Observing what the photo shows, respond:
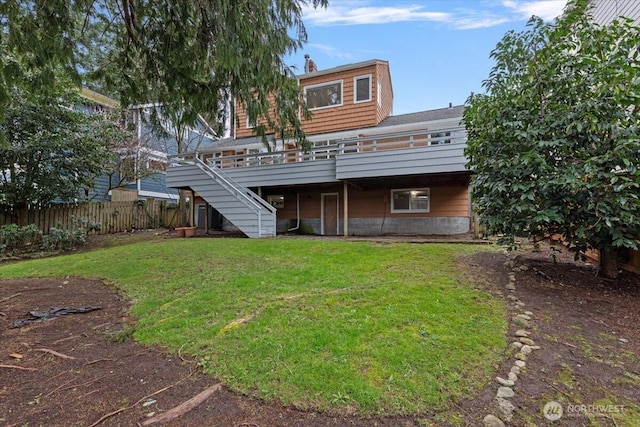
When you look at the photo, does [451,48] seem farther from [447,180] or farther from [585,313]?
[585,313]

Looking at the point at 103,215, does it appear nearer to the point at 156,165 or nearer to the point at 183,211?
the point at 183,211

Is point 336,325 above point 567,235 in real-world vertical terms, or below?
below

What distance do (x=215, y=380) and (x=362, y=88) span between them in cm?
1374

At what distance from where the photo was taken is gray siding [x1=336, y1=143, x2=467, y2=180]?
972 centimetres

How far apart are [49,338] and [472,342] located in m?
4.85

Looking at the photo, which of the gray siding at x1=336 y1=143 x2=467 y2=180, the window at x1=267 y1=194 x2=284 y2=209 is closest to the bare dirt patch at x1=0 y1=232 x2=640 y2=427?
the gray siding at x1=336 y1=143 x2=467 y2=180

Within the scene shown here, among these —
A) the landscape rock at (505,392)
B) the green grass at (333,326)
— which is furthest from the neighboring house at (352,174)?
the landscape rock at (505,392)

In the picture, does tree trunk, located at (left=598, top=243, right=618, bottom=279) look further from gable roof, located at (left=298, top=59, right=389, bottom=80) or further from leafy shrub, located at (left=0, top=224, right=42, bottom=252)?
leafy shrub, located at (left=0, top=224, right=42, bottom=252)

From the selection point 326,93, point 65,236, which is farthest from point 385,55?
point 65,236

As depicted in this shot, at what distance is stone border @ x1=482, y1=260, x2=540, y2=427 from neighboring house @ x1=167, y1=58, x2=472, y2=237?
6.50 metres

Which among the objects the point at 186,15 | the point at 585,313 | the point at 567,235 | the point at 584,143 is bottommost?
the point at 585,313

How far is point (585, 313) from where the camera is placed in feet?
12.7

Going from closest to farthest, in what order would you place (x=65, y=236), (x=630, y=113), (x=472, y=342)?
1. (x=472, y=342)
2. (x=630, y=113)
3. (x=65, y=236)

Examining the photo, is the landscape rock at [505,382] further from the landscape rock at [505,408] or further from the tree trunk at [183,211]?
the tree trunk at [183,211]
